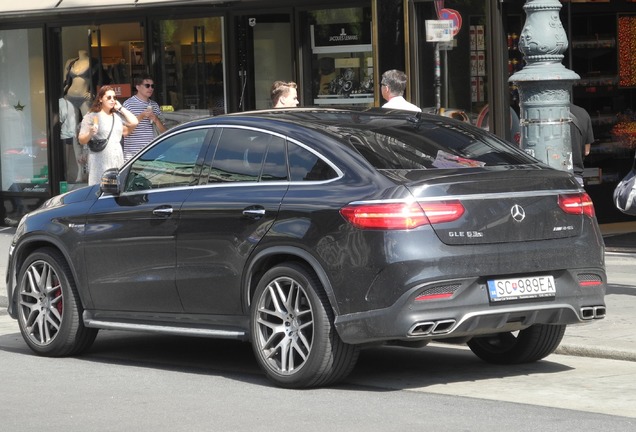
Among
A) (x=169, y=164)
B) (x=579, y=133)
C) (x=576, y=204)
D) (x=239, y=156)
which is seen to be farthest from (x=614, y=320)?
(x=579, y=133)

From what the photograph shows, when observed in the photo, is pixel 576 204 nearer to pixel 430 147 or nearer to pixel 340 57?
pixel 430 147

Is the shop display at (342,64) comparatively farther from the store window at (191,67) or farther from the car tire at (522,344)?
the car tire at (522,344)

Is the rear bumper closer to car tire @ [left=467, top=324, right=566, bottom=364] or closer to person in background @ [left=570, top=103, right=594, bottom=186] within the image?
car tire @ [left=467, top=324, right=566, bottom=364]

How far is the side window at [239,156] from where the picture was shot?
29.8ft

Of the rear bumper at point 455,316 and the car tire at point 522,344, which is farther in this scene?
the car tire at point 522,344

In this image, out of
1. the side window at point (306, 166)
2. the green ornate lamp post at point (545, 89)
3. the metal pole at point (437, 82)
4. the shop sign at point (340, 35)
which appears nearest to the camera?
the side window at point (306, 166)

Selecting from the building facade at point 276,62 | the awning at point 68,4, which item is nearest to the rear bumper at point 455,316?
the building facade at point 276,62

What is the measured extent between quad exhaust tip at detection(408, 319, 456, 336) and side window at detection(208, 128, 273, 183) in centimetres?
160

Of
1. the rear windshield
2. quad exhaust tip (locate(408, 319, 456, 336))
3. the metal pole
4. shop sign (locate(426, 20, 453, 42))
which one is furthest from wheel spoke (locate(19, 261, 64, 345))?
shop sign (locate(426, 20, 453, 42))

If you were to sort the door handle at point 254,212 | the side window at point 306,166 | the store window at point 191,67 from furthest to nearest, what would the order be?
the store window at point 191,67 → the door handle at point 254,212 → the side window at point 306,166

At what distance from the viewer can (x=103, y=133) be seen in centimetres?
1455

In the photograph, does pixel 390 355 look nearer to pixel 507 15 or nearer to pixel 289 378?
pixel 289 378

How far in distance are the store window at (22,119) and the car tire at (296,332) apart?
12492 millimetres

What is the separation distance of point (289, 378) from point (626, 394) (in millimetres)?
1978
